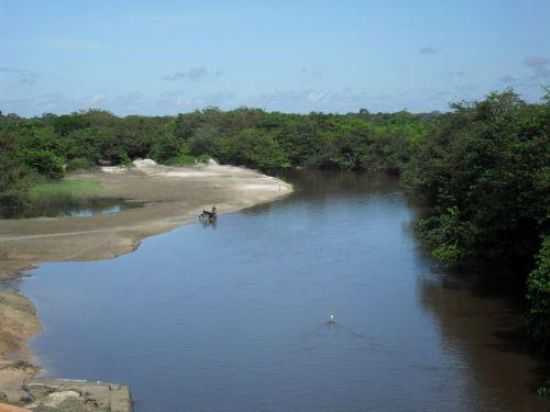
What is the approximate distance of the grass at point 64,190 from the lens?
64206mm

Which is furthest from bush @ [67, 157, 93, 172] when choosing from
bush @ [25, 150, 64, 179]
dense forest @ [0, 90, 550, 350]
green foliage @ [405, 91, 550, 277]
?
green foliage @ [405, 91, 550, 277]

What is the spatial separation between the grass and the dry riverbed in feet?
4.09

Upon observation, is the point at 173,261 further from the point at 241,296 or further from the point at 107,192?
the point at 107,192

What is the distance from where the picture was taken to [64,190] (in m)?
67.9

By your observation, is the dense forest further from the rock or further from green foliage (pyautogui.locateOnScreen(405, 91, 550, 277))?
the rock

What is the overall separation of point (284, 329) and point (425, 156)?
22159 mm

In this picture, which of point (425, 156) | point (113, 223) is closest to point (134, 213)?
point (113, 223)

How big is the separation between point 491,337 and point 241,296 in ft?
34.6

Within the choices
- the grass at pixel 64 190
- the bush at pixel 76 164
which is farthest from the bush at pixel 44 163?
the bush at pixel 76 164

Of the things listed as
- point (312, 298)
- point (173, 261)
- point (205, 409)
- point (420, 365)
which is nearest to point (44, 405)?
point (205, 409)

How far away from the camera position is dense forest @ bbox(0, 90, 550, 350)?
26719 mm

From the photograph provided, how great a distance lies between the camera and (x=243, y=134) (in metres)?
94.2

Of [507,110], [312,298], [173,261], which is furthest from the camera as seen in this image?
[173,261]

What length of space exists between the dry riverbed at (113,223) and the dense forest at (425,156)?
4723 millimetres
